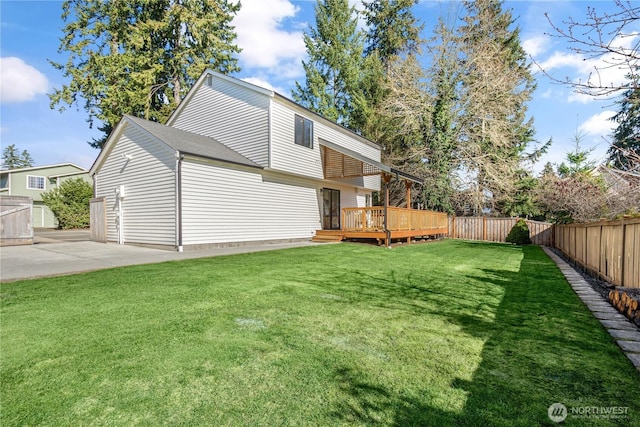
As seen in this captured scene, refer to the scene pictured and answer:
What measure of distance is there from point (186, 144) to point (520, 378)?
37.8ft

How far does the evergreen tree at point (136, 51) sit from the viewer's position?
1994 cm

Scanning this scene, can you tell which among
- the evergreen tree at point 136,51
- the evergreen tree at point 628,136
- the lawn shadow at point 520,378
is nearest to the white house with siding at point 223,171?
the evergreen tree at point 136,51

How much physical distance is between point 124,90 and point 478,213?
2520 cm

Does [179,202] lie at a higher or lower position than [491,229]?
higher

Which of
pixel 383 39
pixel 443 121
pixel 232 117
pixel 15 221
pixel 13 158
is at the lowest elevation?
pixel 15 221

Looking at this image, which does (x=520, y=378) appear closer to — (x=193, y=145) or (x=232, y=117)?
(x=193, y=145)

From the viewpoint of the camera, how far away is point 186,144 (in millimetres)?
11266

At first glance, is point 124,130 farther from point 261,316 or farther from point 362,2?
point 362,2

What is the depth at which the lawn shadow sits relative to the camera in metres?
1.84

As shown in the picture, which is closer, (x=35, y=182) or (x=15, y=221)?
(x=15, y=221)

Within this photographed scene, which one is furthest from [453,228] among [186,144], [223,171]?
[186,144]

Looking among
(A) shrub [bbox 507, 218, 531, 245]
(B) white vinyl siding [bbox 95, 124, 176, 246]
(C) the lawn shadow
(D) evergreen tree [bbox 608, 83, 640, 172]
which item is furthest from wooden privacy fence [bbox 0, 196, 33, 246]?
(A) shrub [bbox 507, 218, 531, 245]

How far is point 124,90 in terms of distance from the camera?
65.9 feet

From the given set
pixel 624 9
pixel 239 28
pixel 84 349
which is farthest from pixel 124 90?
pixel 624 9
